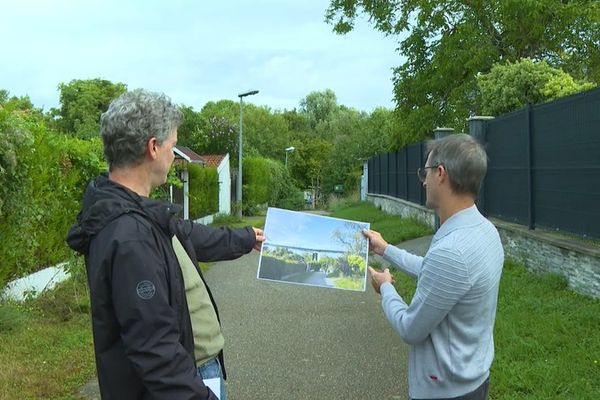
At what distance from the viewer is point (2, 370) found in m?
5.61

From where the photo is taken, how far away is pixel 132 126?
221cm

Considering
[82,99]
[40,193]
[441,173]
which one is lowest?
[40,193]

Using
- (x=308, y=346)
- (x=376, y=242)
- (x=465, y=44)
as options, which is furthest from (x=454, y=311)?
(x=465, y=44)

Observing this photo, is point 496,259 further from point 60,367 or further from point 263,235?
point 60,367

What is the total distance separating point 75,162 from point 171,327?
30.2 feet

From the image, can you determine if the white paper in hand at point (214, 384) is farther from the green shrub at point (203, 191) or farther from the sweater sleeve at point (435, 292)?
the green shrub at point (203, 191)

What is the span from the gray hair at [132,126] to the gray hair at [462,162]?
1.06 meters

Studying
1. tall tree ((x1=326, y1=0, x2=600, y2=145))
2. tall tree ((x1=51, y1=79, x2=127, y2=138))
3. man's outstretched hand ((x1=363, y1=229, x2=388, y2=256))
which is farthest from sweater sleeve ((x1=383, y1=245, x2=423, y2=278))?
tall tree ((x1=51, y1=79, x2=127, y2=138))

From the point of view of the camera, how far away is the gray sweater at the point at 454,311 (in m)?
2.37

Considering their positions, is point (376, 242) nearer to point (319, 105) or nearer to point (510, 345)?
point (510, 345)

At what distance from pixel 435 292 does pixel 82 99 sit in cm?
5488

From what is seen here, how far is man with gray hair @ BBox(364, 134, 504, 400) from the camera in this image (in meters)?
2.38

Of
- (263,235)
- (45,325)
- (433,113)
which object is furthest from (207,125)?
(263,235)

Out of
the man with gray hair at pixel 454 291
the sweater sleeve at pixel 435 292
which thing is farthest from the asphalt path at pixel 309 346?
the sweater sleeve at pixel 435 292
